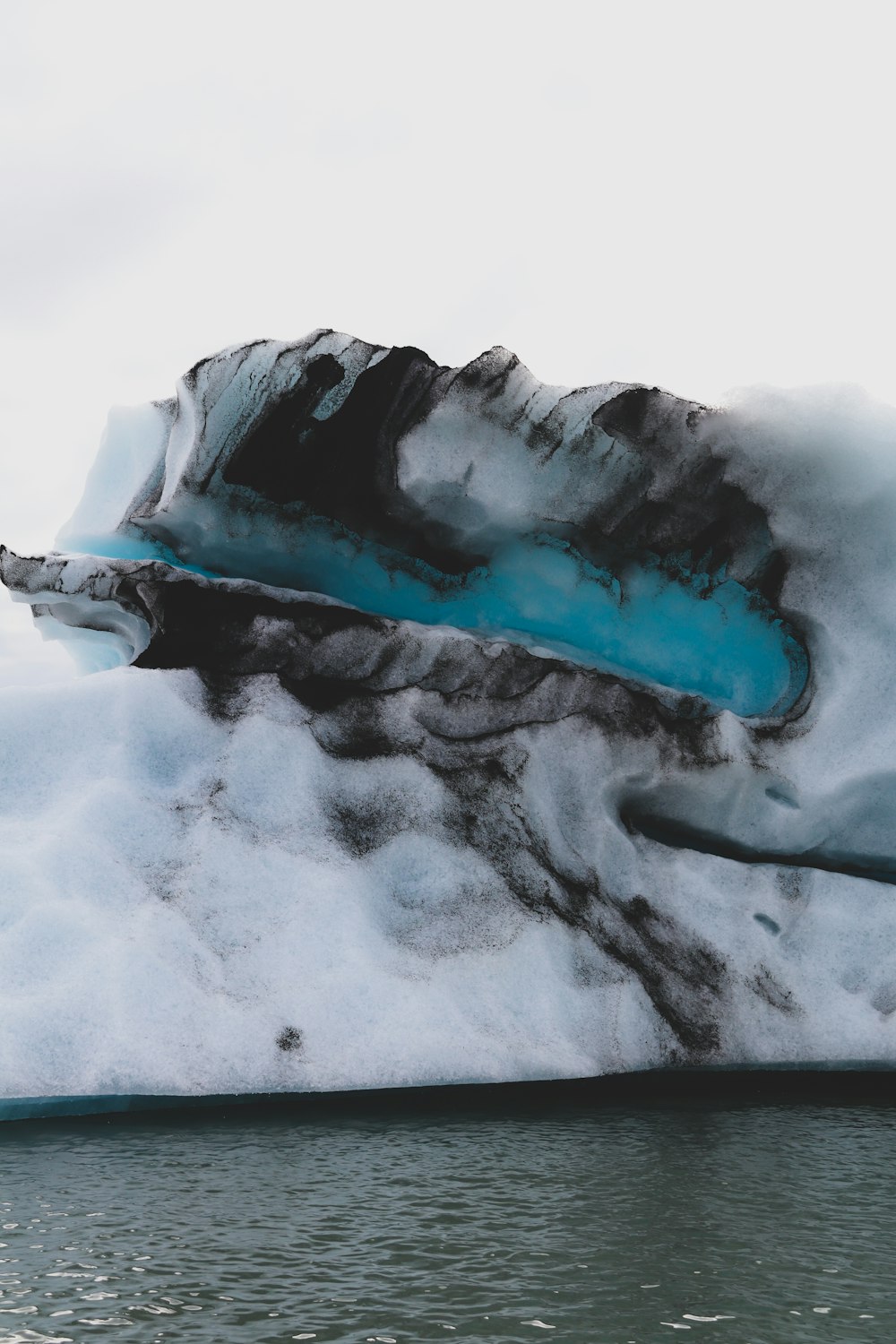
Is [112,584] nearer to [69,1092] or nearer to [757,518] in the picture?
[69,1092]

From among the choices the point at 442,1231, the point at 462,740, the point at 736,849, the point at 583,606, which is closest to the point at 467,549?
the point at 583,606

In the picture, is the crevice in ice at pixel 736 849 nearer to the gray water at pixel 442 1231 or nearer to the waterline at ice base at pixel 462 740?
the waterline at ice base at pixel 462 740

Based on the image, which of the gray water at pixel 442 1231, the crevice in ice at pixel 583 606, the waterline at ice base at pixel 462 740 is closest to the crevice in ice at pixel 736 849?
the waterline at ice base at pixel 462 740

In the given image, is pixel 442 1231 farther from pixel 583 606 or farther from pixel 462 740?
pixel 583 606

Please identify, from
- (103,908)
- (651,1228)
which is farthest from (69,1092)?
(651,1228)

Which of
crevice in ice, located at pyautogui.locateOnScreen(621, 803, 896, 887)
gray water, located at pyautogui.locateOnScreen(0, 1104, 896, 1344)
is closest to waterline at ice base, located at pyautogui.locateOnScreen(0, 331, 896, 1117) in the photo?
crevice in ice, located at pyautogui.locateOnScreen(621, 803, 896, 887)

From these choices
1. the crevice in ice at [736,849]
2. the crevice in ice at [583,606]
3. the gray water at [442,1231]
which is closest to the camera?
the gray water at [442,1231]

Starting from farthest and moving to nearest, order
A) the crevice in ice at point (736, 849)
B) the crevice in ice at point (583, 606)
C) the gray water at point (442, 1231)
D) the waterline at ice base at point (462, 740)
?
the crevice in ice at point (583, 606), the crevice in ice at point (736, 849), the waterline at ice base at point (462, 740), the gray water at point (442, 1231)
